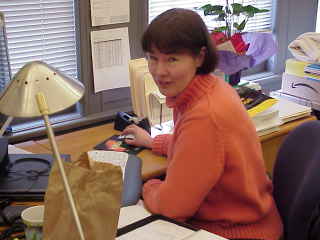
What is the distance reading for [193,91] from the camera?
1.43 m

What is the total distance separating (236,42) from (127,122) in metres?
0.65

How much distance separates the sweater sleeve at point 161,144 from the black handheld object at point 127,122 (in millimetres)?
154

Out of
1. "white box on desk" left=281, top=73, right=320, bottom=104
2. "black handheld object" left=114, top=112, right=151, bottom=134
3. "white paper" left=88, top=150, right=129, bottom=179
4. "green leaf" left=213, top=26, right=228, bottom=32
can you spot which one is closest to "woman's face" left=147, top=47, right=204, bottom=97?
"white paper" left=88, top=150, right=129, bottom=179

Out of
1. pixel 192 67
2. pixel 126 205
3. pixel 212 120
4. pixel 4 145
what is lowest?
pixel 126 205

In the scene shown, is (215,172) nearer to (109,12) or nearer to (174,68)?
(174,68)

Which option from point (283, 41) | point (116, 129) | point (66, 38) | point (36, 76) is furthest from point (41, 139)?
point (283, 41)

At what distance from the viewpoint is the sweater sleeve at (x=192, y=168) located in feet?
4.46

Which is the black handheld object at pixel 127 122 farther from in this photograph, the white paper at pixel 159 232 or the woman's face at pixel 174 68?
the white paper at pixel 159 232

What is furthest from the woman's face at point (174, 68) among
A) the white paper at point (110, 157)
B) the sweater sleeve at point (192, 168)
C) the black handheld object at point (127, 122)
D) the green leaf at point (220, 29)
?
the green leaf at point (220, 29)

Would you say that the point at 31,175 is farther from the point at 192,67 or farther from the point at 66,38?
the point at 66,38

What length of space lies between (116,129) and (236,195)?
795 mm

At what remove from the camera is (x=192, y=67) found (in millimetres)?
1457

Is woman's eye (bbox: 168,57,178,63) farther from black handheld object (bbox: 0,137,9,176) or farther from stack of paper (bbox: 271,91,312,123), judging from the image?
stack of paper (bbox: 271,91,312,123)

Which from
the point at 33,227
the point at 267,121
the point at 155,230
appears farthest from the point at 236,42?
the point at 33,227
